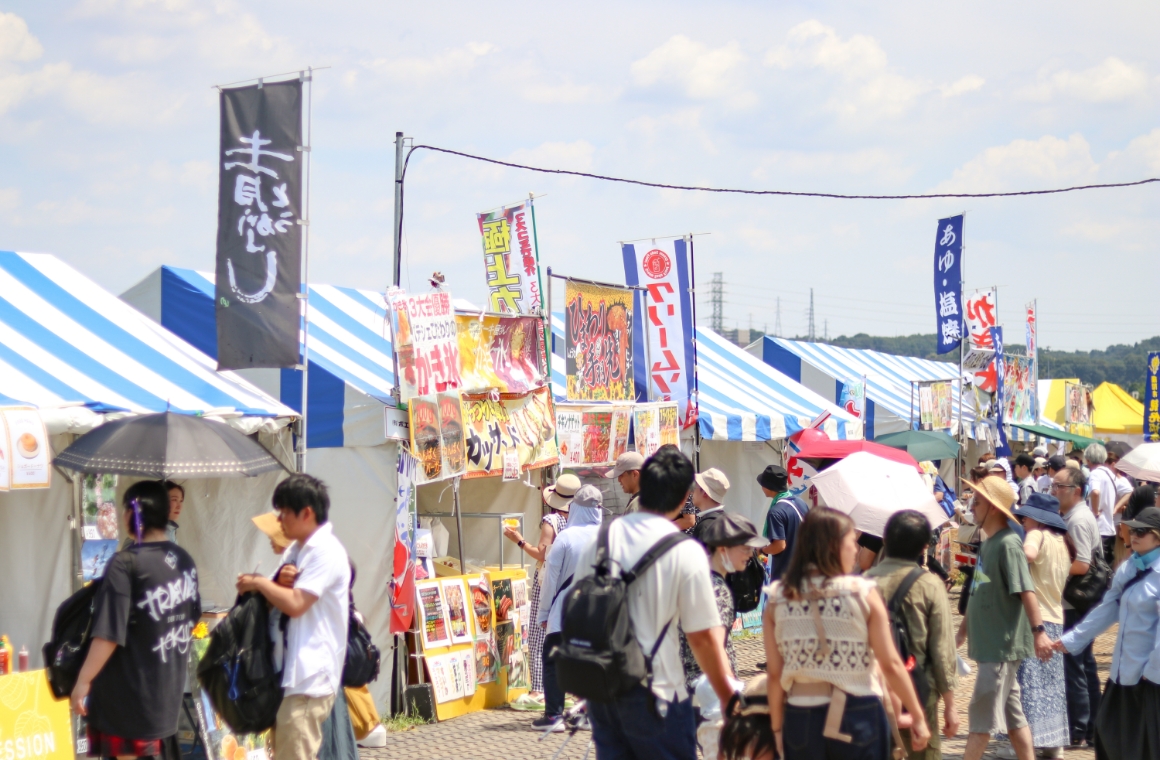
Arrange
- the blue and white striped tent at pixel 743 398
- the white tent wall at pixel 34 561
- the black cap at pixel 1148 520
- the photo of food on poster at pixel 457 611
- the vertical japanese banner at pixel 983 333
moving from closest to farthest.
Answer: the black cap at pixel 1148 520 → the white tent wall at pixel 34 561 → the photo of food on poster at pixel 457 611 → the blue and white striped tent at pixel 743 398 → the vertical japanese banner at pixel 983 333

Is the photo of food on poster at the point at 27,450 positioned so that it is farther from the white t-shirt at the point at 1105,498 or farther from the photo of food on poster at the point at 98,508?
the white t-shirt at the point at 1105,498

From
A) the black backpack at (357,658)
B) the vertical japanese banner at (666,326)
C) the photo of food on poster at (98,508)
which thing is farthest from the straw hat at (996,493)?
the vertical japanese banner at (666,326)

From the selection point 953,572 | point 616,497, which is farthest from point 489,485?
point 953,572

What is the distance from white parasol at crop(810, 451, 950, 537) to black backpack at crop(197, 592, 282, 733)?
10.2 ft

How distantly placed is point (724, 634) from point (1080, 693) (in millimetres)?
4347

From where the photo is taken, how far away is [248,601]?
13.6ft

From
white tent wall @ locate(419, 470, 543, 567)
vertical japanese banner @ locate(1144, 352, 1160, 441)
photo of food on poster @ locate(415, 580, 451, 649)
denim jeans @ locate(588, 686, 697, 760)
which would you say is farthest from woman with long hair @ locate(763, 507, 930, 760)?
vertical japanese banner @ locate(1144, 352, 1160, 441)

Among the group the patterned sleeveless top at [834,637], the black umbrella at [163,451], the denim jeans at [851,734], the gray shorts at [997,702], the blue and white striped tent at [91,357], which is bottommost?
the gray shorts at [997,702]

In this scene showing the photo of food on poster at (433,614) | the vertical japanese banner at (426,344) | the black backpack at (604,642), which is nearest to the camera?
the black backpack at (604,642)

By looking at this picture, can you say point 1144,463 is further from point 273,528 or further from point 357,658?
point 273,528

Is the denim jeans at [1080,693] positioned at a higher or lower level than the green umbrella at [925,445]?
lower

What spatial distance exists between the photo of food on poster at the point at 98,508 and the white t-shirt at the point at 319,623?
2553mm

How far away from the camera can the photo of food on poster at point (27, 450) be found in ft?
18.2

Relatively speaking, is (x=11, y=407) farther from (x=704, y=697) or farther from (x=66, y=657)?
(x=704, y=697)
